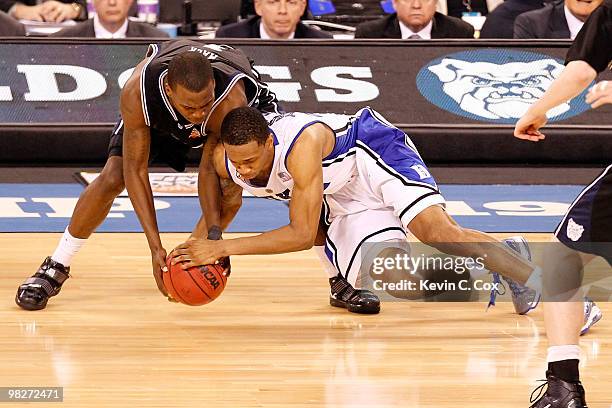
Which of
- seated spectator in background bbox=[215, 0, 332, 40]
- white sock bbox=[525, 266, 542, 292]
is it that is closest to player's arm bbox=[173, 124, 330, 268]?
white sock bbox=[525, 266, 542, 292]

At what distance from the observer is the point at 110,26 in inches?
351

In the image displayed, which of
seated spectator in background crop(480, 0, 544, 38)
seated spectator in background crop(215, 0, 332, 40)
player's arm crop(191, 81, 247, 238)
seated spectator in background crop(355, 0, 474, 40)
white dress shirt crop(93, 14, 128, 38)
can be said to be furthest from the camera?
seated spectator in background crop(480, 0, 544, 38)

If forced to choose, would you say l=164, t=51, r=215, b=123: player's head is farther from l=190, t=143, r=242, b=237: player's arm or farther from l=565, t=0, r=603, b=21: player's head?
l=565, t=0, r=603, b=21: player's head

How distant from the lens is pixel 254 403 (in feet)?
13.4

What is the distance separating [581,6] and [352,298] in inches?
171

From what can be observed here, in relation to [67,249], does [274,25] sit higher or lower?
lower

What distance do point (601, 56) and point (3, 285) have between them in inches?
130

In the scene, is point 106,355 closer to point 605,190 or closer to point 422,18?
point 605,190

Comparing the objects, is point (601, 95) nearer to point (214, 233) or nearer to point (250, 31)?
point (214, 233)

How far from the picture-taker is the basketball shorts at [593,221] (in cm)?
381

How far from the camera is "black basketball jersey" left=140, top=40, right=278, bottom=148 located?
16.7 ft

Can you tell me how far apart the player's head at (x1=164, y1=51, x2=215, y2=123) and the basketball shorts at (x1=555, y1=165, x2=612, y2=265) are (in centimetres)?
158

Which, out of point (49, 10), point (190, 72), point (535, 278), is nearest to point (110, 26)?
point (49, 10)

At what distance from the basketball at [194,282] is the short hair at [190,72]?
0.73 metres
